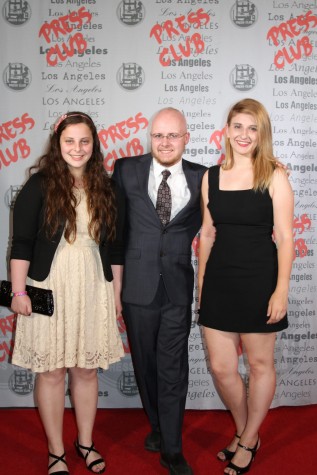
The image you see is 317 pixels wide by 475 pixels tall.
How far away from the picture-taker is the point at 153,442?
2.76m

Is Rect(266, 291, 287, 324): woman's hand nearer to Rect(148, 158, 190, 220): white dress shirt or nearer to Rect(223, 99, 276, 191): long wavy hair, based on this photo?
Rect(223, 99, 276, 191): long wavy hair

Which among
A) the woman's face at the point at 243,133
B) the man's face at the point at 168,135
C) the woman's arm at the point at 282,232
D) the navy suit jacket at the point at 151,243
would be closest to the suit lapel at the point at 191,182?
the navy suit jacket at the point at 151,243

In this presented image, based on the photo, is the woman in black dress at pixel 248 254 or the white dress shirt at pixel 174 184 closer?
the woman in black dress at pixel 248 254

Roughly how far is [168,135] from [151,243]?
0.54 metres

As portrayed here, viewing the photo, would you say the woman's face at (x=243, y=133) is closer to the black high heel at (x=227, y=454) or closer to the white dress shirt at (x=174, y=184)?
the white dress shirt at (x=174, y=184)

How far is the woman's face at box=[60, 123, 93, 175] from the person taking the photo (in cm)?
229

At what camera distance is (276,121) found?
3.16m

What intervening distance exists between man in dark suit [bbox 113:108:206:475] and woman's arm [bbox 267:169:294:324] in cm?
44

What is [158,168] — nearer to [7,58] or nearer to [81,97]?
[81,97]

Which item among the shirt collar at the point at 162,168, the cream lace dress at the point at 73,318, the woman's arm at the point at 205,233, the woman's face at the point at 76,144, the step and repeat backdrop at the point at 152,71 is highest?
the step and repeat backdrop at the point at 152,71

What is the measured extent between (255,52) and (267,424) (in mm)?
2311

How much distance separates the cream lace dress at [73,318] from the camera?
229 centimetres

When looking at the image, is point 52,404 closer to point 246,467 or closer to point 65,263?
point 65,263

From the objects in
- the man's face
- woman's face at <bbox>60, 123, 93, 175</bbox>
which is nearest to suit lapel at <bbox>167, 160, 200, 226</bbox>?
the man's face
